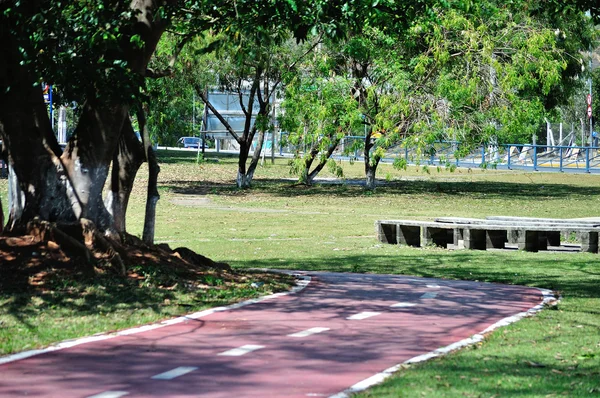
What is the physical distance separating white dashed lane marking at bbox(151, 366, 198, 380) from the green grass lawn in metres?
1.53

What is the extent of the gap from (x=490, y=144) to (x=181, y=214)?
1356 centimetres

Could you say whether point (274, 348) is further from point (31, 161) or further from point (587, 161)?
point (587, 161)

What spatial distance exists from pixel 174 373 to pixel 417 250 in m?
13.2

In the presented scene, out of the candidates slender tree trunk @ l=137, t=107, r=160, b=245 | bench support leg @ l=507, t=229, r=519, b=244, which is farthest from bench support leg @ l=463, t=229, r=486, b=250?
slender tree trunk @ l=137, t=107, r=160, b=245

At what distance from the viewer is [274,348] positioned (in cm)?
882

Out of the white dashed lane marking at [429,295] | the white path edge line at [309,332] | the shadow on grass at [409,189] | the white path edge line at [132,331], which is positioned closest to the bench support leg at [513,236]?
the white dashed lane marking at [429,295]

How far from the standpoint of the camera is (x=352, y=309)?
37.4 feet

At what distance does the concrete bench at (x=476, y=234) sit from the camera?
19766mm

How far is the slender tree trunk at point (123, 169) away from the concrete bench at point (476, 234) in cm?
809

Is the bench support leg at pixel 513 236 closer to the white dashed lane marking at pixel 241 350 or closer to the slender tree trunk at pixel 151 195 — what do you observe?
the slender tree trunk at pixel 151 195

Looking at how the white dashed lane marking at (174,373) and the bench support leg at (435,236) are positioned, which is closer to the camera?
the white dashed lane marking at (174,373)

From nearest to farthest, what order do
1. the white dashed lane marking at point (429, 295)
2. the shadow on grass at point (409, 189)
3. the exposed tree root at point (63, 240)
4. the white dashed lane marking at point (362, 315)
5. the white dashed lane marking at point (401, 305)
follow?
the white dashed lane marking at point (362, 315)
the white dashed lane marking at point (401, 305)
the exposed tree root at point (63, 240)
the white dashed lane marking at point (429, 295)
the shadow on grass at point (409, 189)

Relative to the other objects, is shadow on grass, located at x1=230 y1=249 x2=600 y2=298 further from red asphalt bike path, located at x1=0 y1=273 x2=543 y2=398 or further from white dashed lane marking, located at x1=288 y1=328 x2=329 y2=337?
white dashed lane marking, located at x1=288 y1=328 x2=329 y2=337

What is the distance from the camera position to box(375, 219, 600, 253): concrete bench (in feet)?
64.8
